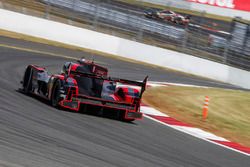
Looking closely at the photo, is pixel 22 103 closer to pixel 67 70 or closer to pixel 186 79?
pixel 67 70

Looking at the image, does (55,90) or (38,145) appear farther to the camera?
(55,90)

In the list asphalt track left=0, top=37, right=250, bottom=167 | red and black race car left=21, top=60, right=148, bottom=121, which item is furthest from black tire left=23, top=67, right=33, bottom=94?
asphalt track left=0, top=37, right=250, bottom=167

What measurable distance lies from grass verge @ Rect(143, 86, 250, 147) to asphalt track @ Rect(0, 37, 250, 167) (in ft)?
6.76

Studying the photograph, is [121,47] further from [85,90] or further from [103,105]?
[103,105]

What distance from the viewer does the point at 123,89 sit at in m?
12.6

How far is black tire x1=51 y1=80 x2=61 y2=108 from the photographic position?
1151 cm

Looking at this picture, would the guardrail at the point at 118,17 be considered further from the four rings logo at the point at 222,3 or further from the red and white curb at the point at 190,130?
the four rings logo at the point at 222,3

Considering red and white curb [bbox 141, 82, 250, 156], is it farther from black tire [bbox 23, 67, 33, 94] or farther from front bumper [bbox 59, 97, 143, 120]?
black tire [bbox 23, 67, 33, 94]

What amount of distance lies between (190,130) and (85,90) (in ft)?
8.96

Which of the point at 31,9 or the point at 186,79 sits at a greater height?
the point at 31,9

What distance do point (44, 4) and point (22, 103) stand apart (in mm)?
16459

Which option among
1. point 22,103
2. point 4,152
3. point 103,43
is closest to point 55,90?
point 22,103

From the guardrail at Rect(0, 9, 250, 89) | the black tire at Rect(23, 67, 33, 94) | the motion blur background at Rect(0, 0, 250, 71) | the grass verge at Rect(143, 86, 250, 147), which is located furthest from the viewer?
the motion blur background at Rect(0, 0, 250, 71)

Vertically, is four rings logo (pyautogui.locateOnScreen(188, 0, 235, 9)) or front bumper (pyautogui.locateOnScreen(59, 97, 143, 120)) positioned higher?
four rings logo (pyautogui.locateOnScreen(188, 0, 235, 9))
